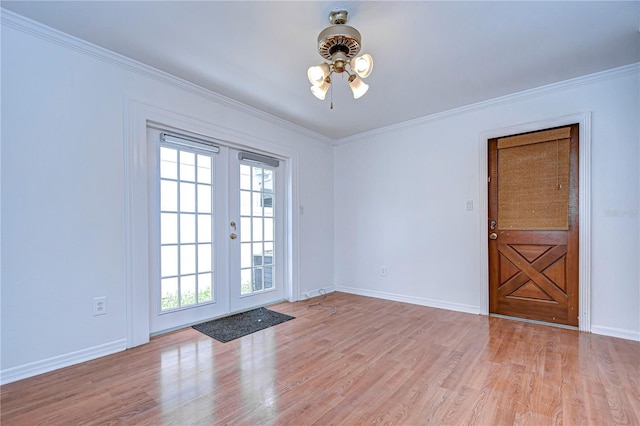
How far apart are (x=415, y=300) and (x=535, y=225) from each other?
5.48 ft

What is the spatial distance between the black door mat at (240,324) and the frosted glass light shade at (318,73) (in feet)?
7.67

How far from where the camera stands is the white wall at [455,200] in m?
2.72

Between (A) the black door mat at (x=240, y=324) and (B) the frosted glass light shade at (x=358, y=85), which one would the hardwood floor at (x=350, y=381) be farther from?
(B) the frosted glass light shade at (x=358, y=85)

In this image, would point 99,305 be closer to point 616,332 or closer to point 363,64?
point 363,64

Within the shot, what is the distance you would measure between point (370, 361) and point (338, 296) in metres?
2.13

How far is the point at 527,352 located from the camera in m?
2.42

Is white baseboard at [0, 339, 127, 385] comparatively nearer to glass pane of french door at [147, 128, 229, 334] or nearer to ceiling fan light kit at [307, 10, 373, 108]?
glass pane of french door at [147, 128, 229, 334]

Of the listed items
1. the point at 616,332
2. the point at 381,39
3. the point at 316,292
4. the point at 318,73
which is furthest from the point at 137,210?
the point at 616,332

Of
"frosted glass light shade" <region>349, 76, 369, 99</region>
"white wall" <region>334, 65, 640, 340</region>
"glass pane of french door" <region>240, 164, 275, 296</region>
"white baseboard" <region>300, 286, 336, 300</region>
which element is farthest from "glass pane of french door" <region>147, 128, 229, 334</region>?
"white wall" <region>334, 65, 640, 340</region>

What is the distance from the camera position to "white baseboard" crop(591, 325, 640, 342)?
264 centimetres

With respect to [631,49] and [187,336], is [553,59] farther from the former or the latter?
[187,336]

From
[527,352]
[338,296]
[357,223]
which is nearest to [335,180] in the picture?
[357,223]

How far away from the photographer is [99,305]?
235 cm

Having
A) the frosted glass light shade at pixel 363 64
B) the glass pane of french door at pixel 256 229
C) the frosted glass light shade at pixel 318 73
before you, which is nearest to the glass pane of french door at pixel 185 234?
the glass pane of french door at pixel 256 229
